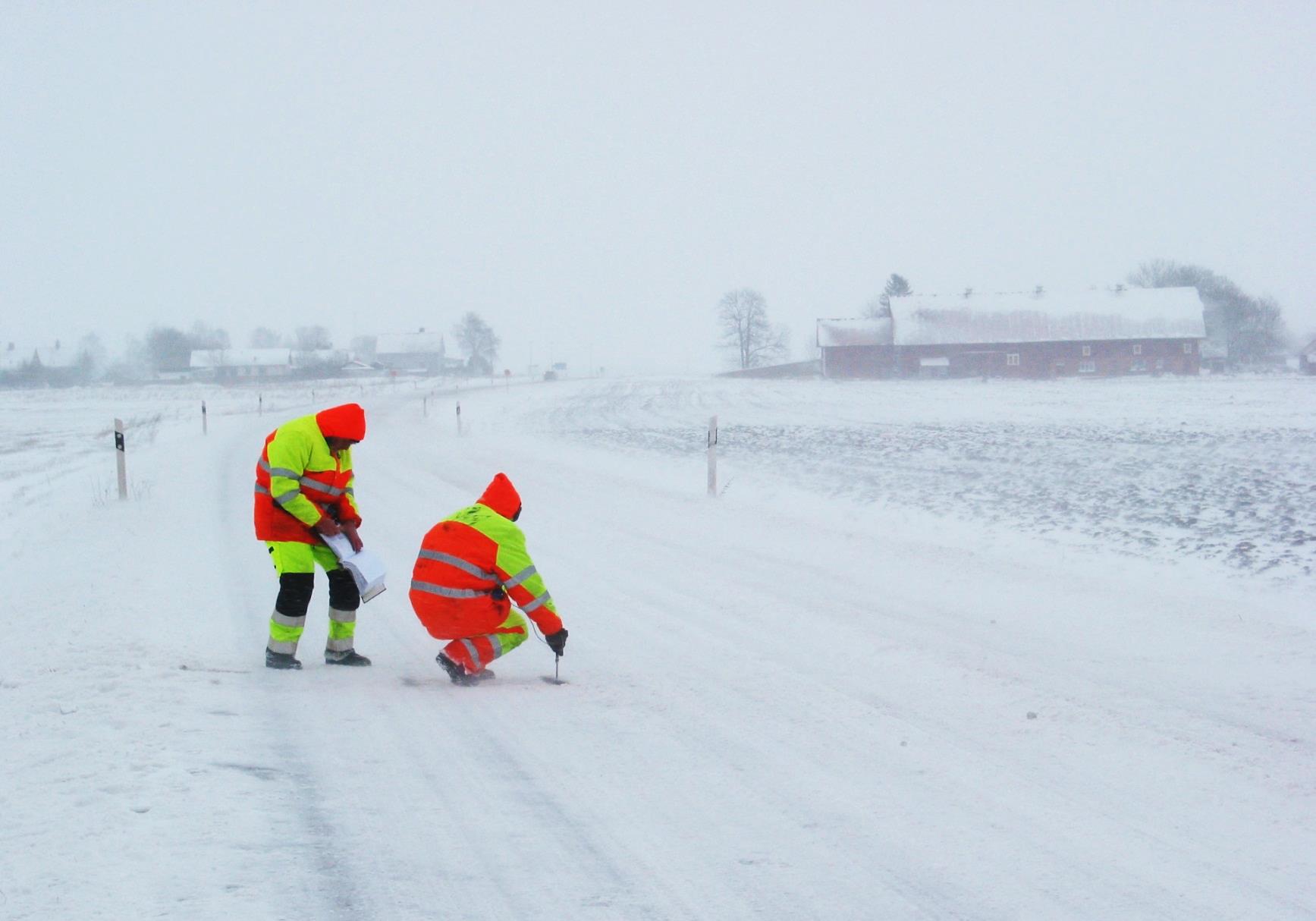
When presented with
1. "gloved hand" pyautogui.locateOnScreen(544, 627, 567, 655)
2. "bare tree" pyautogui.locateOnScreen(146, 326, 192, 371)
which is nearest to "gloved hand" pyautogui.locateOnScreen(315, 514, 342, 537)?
"gloved hand" pyautogui.locateOnScreen(544, 627, 567, 655)

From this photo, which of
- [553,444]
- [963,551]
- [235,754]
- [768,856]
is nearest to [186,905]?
[235,754]

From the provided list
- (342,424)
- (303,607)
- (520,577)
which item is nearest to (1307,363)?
(520,577)

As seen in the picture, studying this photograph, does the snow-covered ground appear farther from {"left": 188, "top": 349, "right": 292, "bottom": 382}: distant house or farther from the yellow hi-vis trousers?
{"left": 188, "top": 349, "right": 292, "bottom": 382}: distant house

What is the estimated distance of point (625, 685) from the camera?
22.0 ft

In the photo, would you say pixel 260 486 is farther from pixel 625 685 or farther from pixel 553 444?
pixel 553 444

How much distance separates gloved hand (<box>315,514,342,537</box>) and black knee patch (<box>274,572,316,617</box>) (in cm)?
32

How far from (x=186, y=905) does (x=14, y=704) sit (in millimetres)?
2934

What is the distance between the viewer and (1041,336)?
85.3 meters

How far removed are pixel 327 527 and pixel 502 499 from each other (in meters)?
1.15

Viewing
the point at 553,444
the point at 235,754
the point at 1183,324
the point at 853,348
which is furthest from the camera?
the point at 853,348

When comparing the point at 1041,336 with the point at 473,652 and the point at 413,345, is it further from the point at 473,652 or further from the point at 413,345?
the point at 413,345

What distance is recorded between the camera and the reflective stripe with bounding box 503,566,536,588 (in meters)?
6.53

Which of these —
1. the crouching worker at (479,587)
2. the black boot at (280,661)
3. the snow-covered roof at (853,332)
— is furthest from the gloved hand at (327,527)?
the snow-covered roof at (853,332)

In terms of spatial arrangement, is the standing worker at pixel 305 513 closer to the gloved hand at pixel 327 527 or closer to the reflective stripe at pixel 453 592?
the gloved hand at pixel 327 527
